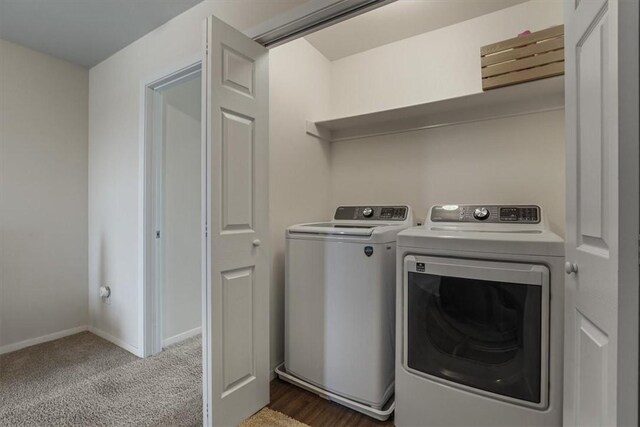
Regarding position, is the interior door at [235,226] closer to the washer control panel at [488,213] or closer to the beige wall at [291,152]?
the beige wall at [291,152]

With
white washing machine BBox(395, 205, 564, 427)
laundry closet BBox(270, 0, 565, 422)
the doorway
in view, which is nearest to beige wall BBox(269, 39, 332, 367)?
laundry closet BBox(270, 0, 565, 422)

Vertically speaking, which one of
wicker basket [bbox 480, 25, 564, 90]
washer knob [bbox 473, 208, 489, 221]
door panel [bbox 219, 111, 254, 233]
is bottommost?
washer knob [bbox 473, 208, 489, 221]

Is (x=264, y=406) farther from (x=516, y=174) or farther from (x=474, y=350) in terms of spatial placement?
(x=516, y=174)

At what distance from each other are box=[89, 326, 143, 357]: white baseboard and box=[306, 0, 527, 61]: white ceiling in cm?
277

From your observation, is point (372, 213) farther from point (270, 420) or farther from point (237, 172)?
point (270, 420)

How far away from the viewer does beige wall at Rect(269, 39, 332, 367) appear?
2.00 metres

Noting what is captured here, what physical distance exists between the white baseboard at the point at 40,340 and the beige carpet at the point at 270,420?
2.16 m

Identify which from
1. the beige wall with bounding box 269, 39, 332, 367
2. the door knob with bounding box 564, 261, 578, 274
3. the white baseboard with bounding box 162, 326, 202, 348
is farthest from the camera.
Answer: the white baseboard with bounding box 162, 326, 202, 348

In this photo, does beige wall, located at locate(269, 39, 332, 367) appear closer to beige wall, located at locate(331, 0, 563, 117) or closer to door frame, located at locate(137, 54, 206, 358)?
beige wall, located at locate(331, 0, 563, 117)

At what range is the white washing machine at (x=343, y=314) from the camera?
1.61 meters

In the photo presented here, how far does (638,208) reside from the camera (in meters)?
0.60

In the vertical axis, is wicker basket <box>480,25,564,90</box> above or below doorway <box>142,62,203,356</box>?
above

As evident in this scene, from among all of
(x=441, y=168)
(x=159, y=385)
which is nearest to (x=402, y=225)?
(x=441, y=168)

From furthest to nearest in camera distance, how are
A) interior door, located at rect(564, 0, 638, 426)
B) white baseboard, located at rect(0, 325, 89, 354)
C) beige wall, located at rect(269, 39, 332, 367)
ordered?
white baseboard, located at rect(0, 325, 89, 354) < beige wall, located at rect(269, 39, 332, 367) < interior door, located at rect(564, 0, 638, 426)
